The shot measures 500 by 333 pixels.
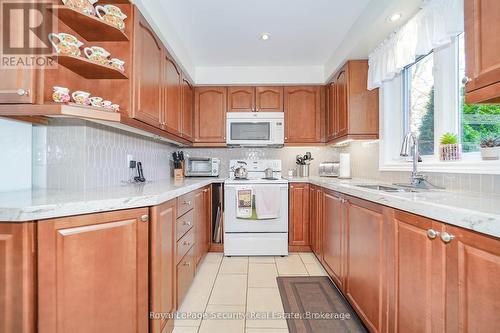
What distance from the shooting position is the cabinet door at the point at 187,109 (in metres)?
2.72

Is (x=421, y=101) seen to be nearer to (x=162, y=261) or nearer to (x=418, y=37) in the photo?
(x=418, y=37)

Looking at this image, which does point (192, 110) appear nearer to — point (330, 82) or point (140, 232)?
point (330, 82)

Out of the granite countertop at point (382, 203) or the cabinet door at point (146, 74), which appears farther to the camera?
the cabinet door at point (146, 74)

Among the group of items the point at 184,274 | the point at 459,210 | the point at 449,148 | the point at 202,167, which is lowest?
the point at 184,274

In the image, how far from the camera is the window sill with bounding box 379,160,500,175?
1205mm

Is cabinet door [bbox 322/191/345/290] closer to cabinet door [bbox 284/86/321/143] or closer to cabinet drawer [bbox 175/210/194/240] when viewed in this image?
cabinet door [bbox 284/86/321/143]

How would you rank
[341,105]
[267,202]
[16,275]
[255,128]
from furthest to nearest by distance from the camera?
[255,128]
[267,202]
[341,105]
[16,275]

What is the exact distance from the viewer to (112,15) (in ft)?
4.71

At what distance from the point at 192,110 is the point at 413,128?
250cm

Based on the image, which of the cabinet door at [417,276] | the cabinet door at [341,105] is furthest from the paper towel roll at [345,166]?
the cabinet door at [417,276]

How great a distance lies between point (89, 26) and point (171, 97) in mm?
935

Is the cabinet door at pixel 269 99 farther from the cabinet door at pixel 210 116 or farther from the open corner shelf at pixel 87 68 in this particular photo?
the open corner shelf at pixel 87 68

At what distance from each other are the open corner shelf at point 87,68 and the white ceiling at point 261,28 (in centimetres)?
88
